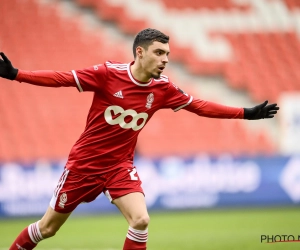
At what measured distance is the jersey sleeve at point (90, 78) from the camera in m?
5.73

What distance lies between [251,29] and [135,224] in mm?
11939

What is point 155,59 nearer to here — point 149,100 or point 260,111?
point 149,100

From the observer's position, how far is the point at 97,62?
15.4m

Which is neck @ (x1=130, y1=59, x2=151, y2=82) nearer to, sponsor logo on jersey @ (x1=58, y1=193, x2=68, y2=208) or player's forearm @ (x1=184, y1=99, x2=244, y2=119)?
player's forearm @ (x1=184, y1=99, x2=244, y2=119)

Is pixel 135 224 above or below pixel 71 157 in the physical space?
below

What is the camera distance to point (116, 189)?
5.79 m

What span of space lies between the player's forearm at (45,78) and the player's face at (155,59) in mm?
745

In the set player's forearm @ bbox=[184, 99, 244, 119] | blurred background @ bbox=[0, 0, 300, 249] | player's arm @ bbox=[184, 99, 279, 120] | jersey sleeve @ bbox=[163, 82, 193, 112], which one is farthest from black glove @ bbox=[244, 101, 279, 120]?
blurred background @ bbox=[0, 0, 300, 249]

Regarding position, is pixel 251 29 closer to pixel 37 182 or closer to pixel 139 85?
pixel 37 182

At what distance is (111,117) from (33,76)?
2.92ft

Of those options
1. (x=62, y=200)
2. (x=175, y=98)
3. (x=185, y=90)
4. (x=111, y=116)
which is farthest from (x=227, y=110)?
(x=185, y=90)

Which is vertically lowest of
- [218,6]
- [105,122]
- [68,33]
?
[105,122]

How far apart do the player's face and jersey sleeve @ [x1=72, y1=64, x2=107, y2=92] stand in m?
0.42

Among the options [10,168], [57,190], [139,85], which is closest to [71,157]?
[57,190]
